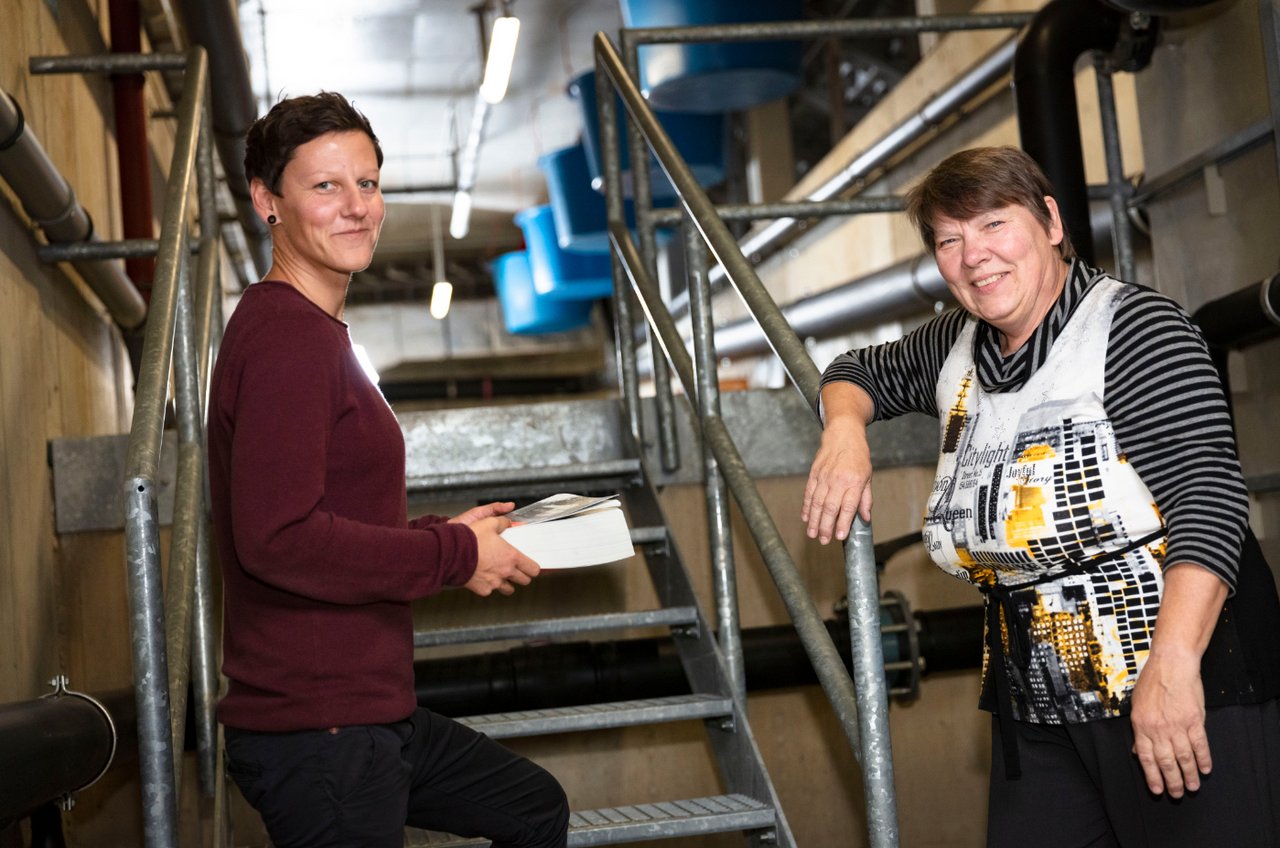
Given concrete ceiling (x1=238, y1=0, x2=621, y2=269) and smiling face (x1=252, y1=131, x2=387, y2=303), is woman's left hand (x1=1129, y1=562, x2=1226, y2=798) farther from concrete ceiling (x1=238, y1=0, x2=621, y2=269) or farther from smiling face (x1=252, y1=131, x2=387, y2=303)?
concrete ceiling (x1=238, y1=0, x2=621, y2=269)

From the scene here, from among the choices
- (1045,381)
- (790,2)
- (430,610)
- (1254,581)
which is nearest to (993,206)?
(1045,381)

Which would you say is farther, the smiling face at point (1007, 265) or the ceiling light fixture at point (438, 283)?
the ceiling light fixture at point (438, 283)

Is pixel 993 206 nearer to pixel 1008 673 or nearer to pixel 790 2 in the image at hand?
pixel 1008 673

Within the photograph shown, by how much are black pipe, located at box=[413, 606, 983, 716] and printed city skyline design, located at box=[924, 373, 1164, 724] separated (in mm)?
1523

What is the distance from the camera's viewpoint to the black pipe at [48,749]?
181 cm

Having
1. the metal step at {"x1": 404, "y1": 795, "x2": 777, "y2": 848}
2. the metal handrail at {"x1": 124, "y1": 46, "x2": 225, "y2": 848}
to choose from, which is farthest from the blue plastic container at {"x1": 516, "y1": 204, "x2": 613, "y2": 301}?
the metal step at {"x1": 404, "y1": 795, "x2": 777, "y2": 848}

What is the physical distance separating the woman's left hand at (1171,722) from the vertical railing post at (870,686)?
382 mm

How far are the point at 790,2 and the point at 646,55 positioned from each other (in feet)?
2.34

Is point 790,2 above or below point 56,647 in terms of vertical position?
above

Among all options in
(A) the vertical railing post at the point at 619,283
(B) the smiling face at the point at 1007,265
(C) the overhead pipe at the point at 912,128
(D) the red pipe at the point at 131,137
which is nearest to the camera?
(B) the smiling face at the point at 1007,265

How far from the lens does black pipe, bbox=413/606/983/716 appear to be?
123 inches

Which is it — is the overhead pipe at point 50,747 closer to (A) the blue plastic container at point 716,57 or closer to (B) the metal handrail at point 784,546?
(B) the metal handrail at point 784,546

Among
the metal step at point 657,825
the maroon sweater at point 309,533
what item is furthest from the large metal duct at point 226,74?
the maroon sweater at point 309,533

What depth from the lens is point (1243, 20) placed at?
3.14m
